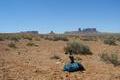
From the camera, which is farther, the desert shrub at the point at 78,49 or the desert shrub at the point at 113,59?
the desert shrub at the point at 78,49

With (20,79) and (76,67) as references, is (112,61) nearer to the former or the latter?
(76,67)

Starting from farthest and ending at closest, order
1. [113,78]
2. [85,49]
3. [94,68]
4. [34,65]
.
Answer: [85,49] < [34,65] < [94,68] < [113,78]

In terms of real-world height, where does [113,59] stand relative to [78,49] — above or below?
below

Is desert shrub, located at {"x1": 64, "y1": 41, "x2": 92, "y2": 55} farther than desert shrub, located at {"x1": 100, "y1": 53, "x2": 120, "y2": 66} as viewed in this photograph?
Yes

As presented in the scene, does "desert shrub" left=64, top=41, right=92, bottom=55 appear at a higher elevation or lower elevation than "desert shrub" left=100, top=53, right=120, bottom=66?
higher

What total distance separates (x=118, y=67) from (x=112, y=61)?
1404 millimetres

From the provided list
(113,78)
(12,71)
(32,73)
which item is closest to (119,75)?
(113,78)

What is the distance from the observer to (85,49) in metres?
23.3

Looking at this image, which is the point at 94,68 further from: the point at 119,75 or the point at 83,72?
the point at 119,75

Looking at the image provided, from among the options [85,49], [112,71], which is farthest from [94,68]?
[85,49]

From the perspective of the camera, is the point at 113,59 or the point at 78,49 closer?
the point at 113,59

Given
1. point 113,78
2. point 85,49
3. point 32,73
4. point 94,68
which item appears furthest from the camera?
point 85,49

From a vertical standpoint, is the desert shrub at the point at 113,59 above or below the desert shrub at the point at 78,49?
below

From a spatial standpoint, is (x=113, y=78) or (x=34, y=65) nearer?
(x=113, y=78)
